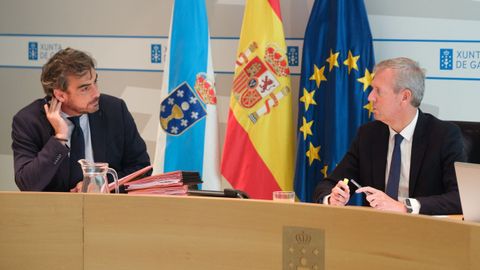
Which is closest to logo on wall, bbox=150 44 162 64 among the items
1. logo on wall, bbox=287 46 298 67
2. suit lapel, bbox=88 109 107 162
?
logo on wall, bbox=287 46 298 67

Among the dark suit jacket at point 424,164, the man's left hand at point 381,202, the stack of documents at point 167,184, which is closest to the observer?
the stack of documents at point 167,184

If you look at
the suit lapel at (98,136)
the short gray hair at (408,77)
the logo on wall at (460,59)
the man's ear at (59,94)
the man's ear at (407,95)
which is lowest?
the suit lapel at (98,136)

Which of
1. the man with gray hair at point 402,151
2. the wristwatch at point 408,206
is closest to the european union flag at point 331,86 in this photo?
the man with gray hair at point 402,151

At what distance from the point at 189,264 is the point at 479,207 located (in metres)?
0.78

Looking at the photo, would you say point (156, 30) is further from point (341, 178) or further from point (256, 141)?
point (341, 178)

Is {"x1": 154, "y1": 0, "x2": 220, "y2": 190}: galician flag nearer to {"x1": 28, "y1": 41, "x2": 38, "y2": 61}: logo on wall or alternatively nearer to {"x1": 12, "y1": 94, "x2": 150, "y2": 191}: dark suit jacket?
{"x1": 12, "y1": 94, "x2": 150, "y2": 191}: dark suit jacket

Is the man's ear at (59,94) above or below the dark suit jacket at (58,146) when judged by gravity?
above

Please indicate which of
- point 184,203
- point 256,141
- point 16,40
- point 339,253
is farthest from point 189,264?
point 16,40

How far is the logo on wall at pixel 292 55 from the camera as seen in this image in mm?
4594

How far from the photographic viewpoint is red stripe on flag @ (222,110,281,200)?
14.2 feet

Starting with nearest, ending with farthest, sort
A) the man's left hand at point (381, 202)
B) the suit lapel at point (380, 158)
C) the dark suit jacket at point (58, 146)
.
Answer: the man's left hand at point (381, 202), the dark suit jacket at point (58, 146), the suit lapel at point (380, 158)

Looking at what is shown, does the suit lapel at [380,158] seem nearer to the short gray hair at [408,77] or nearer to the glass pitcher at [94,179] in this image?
the short gray hair at [408,77]

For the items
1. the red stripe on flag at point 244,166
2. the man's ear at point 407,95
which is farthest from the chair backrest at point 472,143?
the red stripe on flag at point 244,166

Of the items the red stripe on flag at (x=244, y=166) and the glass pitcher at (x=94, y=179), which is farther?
the red stripe on flag at (x=244, y=166)
